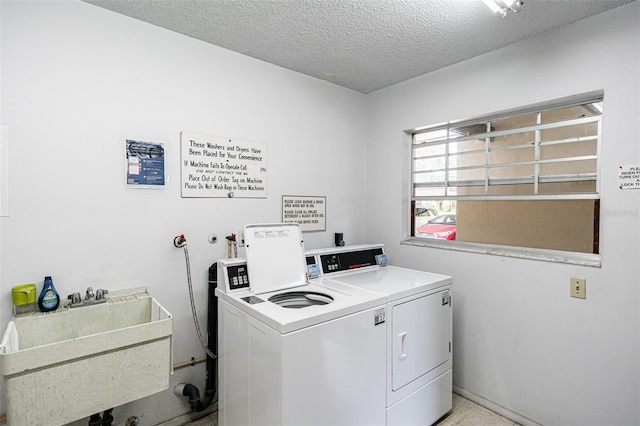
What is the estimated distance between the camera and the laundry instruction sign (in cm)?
209

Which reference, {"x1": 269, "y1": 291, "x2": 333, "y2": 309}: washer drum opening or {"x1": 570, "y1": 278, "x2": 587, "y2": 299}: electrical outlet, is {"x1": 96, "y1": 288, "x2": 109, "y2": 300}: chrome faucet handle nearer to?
{"x1": 269, "y1": 291, "x2": 333, "y2": 309}: washer drum opening

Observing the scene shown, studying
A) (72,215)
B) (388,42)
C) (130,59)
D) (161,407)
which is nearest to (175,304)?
(161,407)

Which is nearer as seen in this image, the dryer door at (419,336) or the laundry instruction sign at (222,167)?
the dryer door at (419,336)

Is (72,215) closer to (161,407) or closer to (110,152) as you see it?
(110,152)

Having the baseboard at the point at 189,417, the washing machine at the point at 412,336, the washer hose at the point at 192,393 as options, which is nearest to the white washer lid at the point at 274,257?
the washing machine at the point at 412,336

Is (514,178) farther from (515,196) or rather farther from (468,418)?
(468,418)

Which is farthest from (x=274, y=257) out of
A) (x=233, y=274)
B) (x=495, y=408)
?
(x=495, y=408)

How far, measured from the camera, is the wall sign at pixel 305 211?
2590mm

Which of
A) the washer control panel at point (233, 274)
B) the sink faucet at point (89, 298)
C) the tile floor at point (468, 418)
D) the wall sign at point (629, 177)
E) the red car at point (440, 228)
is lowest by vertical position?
the tile floor at point (468, 418)

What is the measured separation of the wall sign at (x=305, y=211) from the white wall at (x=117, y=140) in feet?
0.35

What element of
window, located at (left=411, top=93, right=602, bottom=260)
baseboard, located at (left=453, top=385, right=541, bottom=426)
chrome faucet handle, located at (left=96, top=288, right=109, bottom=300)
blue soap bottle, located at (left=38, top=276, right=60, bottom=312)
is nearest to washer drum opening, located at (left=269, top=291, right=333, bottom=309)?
chrome faucet handle, located at (left=96, top=288, right=109, bottom=300)

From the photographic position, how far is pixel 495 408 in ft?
7.30

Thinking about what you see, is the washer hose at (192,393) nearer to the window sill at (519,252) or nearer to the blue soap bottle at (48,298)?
the blue soap bottle at (48,298)

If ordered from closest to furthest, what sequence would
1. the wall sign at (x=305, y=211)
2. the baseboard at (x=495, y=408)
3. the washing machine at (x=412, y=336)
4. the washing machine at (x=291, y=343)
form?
the washing machine at (x=291, y=343)
the washing machine at (x=412, y=336)
the baseboard at (x=495, y=408)
the wall sign at (x=305, y=211)
